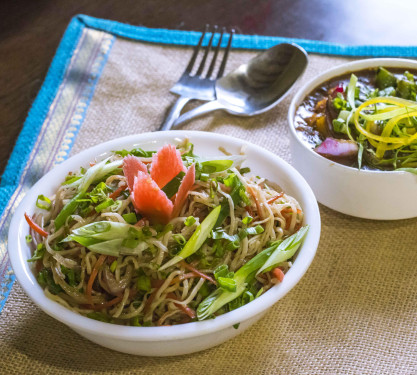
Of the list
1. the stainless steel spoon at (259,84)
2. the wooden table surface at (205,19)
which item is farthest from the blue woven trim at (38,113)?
the stainless steel spoon at (259,84)

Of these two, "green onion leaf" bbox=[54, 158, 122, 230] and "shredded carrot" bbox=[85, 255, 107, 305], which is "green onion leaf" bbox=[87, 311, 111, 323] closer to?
"shredded carrot" bbox=[85, 255, 107, 305]

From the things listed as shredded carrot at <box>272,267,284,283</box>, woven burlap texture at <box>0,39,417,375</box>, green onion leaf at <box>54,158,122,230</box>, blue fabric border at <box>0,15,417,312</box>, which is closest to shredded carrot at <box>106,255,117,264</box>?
green onion leaf at <box>54,158,122,230</box>

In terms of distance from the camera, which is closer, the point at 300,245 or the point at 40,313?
the point at 300,245

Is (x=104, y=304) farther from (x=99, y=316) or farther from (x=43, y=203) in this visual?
(x=43, y=203)

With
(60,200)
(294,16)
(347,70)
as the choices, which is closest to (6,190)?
(60,200)

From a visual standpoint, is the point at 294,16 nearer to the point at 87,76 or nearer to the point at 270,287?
the point at 87,76

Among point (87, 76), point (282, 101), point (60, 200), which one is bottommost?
point (282, 101)
